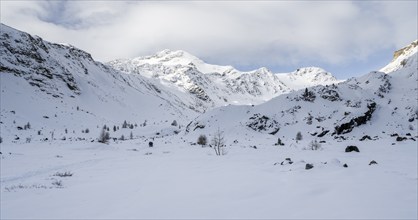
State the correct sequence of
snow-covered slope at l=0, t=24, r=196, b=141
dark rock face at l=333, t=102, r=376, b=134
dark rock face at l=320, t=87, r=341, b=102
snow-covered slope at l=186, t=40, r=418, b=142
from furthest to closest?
snow-covered slope at l=0, t=24, r=196, b=141 < dark rock face at l=320, t=87, r=341, b=102 < snow-covered slope at l=186, t=40, r=418, b=142 < dark rock face at l=333, t=102, r=376, b=134

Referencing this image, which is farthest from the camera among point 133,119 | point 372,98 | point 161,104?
point 161,104

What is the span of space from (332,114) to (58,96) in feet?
Result: 263

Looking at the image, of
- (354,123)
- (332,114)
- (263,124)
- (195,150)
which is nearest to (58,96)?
(263,124)

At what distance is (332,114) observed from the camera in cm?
5462

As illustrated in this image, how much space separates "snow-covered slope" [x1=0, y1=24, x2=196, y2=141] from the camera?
6844 centimetres

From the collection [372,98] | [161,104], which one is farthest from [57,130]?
[161,104]

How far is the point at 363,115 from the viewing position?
52438 millimetres

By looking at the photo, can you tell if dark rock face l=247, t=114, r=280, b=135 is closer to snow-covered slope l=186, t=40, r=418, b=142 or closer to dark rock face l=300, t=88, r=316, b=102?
snow-covered slope l=186, t=40, r=418, b=142

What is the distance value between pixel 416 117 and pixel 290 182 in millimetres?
50594

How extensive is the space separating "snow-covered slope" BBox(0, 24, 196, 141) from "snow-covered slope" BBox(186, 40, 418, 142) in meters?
26.2

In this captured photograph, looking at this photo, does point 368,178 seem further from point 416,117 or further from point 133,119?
point 133,119

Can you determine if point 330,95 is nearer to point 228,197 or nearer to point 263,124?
point 263,124

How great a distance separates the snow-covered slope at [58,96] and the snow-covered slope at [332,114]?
2620cm

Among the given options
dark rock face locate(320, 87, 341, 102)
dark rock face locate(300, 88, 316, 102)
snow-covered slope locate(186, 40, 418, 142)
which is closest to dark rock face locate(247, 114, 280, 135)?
snow-covered slope locate(186, 40, 418, 142)
